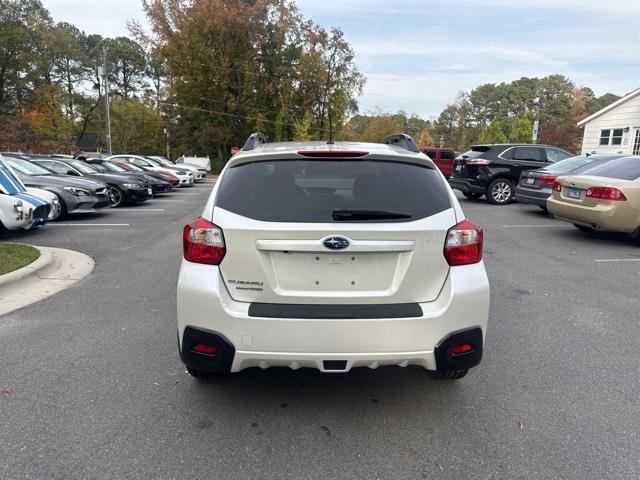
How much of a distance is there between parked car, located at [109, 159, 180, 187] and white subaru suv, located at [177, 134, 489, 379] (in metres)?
17.2

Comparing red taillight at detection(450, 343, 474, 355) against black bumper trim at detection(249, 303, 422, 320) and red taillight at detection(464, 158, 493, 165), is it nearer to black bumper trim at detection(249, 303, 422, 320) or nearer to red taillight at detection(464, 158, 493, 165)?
black bumper trim at detection(249, 303, 422, 320)

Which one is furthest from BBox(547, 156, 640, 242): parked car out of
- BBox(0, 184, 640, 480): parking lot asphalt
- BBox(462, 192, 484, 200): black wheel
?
BBox(462, 192, 484, 200): black wheel

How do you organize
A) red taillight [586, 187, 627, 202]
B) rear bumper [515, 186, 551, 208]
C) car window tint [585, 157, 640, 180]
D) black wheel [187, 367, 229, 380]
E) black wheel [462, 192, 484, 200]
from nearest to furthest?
black wheel [187, 367, 229, 380], red taillight [586, 187, 627, 202], car window tint [585, 157, 640, 180], rear bumper [515, 186, 551, 208], black wheel [462, 192, 484, 200]

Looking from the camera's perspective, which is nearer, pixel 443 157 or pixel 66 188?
pixel 66 188

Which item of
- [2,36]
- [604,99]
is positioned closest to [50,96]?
[2,36]

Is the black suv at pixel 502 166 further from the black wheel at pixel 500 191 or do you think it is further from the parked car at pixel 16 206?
the parked car at pixel 16 206

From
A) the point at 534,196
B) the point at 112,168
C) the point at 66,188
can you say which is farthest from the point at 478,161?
the point at 112,168

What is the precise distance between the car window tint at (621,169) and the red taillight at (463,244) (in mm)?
6721

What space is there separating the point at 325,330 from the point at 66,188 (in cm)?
Result: 1027

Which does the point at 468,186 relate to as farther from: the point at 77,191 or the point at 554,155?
the point at 77,191

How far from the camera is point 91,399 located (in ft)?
9.95

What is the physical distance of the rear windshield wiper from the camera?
260cm

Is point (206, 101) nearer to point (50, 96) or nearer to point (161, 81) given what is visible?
point (50, 96)

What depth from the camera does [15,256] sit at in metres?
6.39
